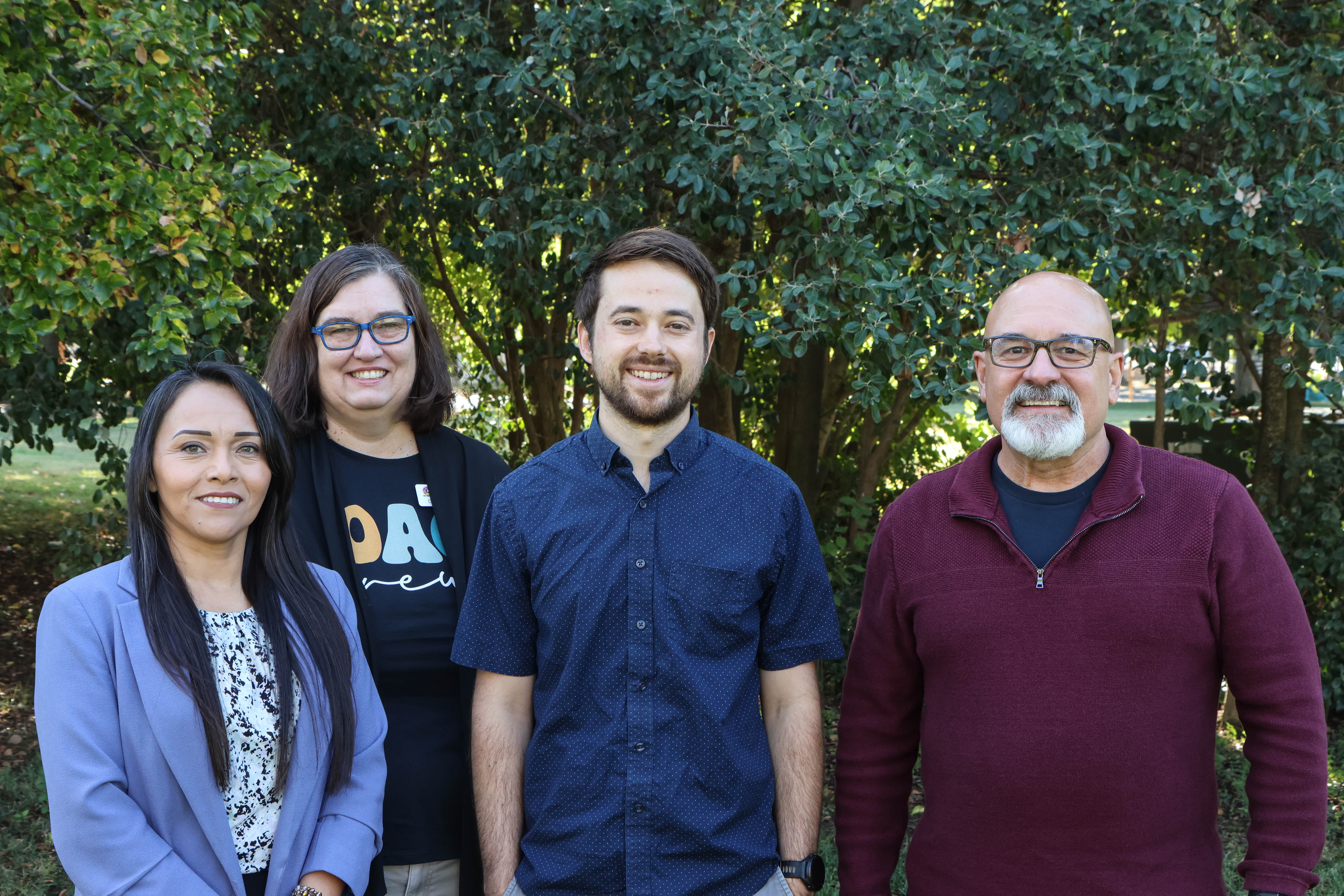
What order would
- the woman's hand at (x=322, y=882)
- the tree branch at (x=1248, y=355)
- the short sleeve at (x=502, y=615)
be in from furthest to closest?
the tree branch at (x=1248, y=355) < the short sleeve at (x=502, y=615) < the woman's hand at (x=322, y=882)

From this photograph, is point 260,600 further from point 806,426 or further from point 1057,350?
point 806,426

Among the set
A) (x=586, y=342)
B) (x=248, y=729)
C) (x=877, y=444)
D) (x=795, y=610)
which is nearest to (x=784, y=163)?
(x=586, y=342)

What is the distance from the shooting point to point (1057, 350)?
2.46 m

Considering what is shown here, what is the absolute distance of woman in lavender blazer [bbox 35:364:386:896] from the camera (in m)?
2.09

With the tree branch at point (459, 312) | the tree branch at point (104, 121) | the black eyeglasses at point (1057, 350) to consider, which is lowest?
the black eyeglasses at point (1057, 350)

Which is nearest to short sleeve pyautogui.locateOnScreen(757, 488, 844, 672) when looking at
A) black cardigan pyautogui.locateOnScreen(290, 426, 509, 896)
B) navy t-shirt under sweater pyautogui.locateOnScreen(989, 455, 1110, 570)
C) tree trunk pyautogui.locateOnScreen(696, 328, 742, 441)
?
navy t-shirt under sweater pyautogui.locateOnScreen(989, 455, 1110, 570)

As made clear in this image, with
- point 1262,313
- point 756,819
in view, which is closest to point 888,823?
point 756,819

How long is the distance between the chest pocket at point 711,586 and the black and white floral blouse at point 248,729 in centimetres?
83

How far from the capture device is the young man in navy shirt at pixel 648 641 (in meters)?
2.35

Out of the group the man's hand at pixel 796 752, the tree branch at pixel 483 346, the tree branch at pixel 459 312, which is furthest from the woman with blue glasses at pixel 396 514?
the tree branch at pixel 459 312

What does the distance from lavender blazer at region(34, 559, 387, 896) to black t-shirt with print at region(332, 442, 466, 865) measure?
0.36 meters

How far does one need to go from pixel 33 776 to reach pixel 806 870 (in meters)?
4.91

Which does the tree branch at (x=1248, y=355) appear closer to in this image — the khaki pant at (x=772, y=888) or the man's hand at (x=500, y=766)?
the khaki pant at (x=772, y=888)

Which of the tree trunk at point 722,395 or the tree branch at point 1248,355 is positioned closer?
the tree branch at point 1248,355
